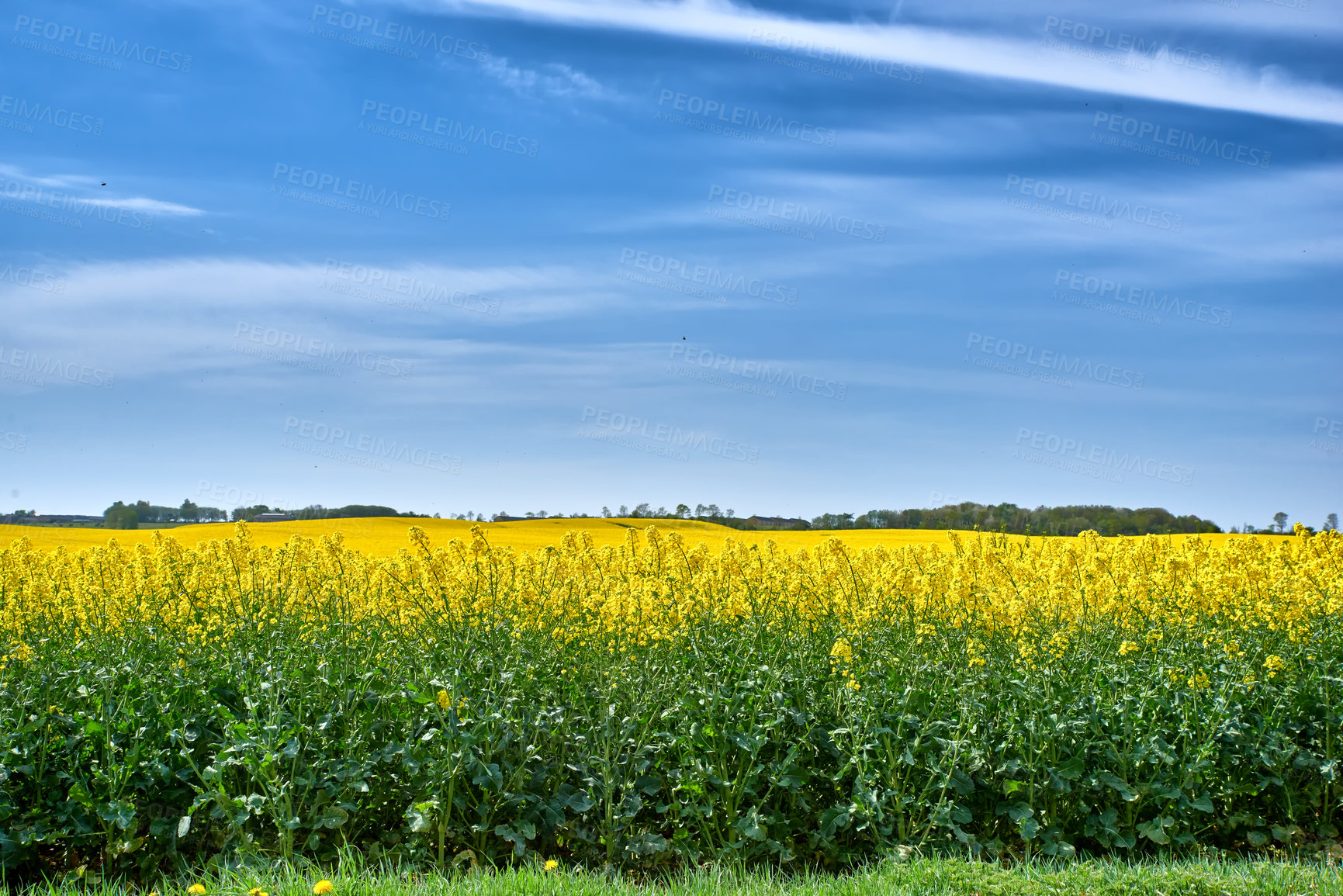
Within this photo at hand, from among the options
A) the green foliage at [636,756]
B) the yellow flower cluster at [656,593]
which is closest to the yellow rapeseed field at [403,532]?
the yellow flower cluster at [656,593]

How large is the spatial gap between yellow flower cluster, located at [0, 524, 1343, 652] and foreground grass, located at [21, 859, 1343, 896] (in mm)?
1315

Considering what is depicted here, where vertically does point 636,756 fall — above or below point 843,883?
above

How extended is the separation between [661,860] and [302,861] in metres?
1.89

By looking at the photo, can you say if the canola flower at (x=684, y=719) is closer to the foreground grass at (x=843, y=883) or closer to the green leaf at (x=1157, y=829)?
the green leaf at (x=1157, y=829)

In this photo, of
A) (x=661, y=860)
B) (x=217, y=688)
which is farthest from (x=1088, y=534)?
(x=217, y=688)

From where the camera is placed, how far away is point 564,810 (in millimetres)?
4828

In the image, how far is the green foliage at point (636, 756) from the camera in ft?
15.4

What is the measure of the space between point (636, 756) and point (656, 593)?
4.47 feet

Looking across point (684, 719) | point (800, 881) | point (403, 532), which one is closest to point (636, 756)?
point (684, 719)

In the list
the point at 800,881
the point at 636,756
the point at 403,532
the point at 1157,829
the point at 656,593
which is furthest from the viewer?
the point at 403,532

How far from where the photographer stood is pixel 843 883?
418cm

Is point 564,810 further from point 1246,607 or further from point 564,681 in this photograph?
point 1246,607

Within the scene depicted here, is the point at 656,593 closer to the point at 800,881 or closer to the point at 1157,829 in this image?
the point at 800,881

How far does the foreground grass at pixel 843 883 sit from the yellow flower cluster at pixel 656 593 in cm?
132
